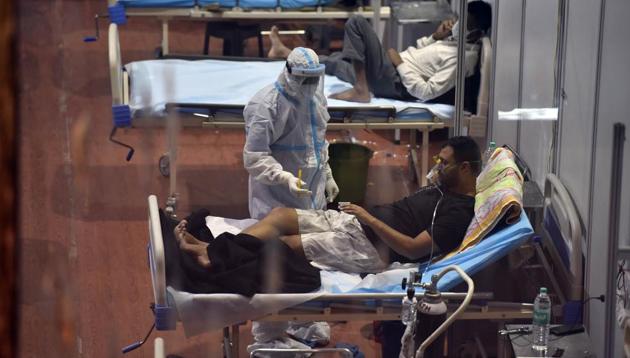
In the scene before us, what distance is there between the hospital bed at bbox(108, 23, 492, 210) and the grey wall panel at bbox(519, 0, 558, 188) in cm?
45

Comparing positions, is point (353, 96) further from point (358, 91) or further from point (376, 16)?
point (376, 16)

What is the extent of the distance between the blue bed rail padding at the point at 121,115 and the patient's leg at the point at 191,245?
3.81 feet

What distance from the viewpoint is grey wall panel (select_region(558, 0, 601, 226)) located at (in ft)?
8.33

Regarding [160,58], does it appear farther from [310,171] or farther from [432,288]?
[432,288]

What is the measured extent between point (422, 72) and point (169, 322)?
2.26m

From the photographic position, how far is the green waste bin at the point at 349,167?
4.08m

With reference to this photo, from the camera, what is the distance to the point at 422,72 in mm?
4289

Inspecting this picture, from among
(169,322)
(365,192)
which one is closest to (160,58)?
(365,192)

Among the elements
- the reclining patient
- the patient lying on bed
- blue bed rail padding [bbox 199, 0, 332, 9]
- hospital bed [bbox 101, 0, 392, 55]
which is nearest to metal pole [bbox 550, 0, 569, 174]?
the patient lying on bed

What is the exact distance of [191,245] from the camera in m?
2.63

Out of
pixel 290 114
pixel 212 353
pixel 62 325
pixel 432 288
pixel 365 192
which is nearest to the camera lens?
pixel 62 325

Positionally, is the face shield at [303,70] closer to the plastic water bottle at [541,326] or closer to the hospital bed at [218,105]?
the hospital bed at [218,105]

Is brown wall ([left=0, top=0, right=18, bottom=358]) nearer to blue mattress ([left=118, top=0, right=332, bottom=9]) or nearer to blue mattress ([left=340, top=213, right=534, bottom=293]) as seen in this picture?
blue mattress ([left=340, top=213, right=534, bottom=293])

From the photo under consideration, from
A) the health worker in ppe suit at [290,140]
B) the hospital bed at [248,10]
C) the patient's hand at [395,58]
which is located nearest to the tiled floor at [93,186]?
the hospital bed at [248,10]
